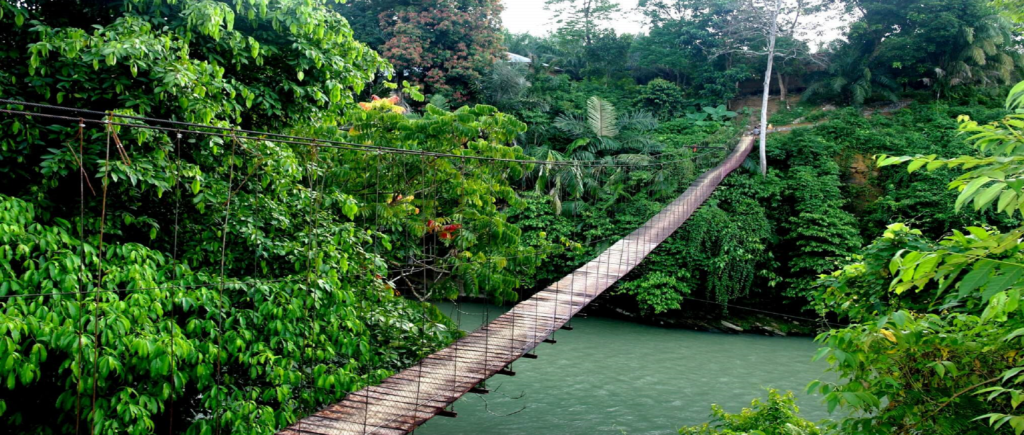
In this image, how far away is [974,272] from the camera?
97 centimetres

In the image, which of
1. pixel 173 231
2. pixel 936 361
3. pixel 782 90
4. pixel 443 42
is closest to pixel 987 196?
pixel 936 361

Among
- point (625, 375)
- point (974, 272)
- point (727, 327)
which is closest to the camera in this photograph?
point (974, 272)

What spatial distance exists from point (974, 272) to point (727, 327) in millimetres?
7277

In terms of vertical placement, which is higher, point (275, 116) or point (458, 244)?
point (275, 116)

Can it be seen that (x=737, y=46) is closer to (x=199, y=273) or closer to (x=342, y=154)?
(x=342, y=154)

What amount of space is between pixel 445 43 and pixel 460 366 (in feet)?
26.8

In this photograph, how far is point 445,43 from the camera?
35.5 ft

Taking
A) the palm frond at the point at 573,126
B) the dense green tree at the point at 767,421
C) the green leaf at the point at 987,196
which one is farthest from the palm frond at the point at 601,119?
the green leaf at the point at 987,196

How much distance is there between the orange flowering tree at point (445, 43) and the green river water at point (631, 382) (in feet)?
13.9

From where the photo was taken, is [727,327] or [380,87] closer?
[727,327]

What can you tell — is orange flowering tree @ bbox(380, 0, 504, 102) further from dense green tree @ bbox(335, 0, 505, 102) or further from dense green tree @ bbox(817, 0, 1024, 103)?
dense green tree @ bbox(817, 0, 1024, 103)

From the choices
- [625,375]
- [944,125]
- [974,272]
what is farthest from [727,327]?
[974,272]

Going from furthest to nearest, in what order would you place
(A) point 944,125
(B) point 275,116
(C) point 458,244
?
1. (A) point 944,125
2. (C) point 458,244
3. (B) point 275,116

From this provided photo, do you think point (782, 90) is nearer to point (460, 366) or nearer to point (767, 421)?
point (767, 421)
